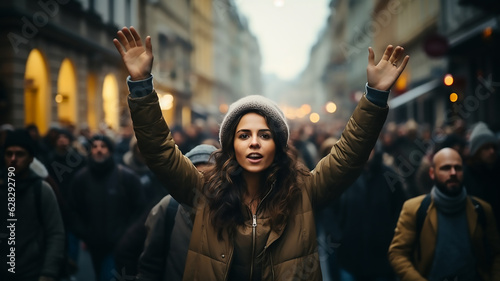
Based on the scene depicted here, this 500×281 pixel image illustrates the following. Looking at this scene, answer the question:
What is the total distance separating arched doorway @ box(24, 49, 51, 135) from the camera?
669 inches

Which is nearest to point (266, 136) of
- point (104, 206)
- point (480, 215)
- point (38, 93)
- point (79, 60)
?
point (480, 215)

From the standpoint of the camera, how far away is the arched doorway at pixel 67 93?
759 inches

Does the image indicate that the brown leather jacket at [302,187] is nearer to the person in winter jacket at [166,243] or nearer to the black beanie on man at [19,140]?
the person in winter jacket at [166,243]

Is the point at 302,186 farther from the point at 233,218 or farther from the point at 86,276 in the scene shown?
the point at 86,276

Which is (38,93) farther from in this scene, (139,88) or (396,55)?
(396,55)

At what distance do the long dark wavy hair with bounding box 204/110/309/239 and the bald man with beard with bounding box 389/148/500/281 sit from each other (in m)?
1.47

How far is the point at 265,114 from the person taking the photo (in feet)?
9.70

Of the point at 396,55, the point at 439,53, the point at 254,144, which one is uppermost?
the point at 439,53

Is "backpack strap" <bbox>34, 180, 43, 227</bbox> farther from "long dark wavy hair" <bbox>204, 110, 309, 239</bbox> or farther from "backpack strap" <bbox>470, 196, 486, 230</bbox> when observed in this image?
"backpack strap" <bbox>470, 196, 486, 230</bbox>

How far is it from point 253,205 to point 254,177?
0.47ft

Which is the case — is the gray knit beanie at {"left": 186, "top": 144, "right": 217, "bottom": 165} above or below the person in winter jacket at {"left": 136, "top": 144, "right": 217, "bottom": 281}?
above

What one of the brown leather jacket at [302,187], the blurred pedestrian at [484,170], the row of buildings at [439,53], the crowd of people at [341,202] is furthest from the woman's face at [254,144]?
the row of buildings at [439,53]

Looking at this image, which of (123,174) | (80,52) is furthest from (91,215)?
(80,52)

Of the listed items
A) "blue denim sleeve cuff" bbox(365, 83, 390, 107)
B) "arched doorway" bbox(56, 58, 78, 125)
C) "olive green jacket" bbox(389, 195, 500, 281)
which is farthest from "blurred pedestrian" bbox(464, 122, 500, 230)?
"arched doorway" bbox(56, 58, 78, 125)
